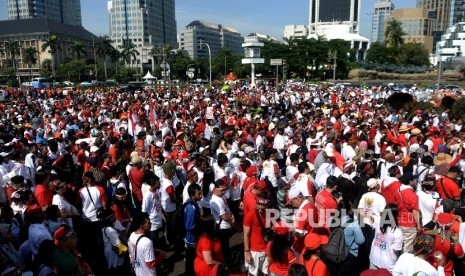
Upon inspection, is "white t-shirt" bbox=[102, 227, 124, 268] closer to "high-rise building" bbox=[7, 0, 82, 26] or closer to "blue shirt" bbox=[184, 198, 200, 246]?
"blue shirt" bbox=[184, 198, 200, 246]

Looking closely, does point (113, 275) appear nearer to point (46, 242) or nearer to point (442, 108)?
point (46, 242)

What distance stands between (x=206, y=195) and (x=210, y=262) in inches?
89.5

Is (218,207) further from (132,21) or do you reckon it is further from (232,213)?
(132,21)

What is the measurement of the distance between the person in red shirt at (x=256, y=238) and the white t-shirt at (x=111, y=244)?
1734mm

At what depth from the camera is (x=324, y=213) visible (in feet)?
17.0

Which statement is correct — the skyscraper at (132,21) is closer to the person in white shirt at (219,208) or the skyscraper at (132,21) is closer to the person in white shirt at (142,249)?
the person in white shirt at (219,208)

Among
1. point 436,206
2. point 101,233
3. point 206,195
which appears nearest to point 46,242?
point 101,233

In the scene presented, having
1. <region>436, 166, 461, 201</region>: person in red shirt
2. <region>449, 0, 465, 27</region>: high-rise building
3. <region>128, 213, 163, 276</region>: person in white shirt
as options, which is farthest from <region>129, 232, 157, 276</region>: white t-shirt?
<region>449, 0, 465, 27</region>: high-rise building

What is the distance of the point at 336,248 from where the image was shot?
4719mm

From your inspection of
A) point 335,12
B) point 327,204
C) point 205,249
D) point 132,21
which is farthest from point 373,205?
point 335,12

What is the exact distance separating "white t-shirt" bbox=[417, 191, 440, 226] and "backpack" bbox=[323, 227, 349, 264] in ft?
5.50

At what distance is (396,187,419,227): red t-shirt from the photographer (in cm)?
508

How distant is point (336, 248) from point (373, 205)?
1.05 metres

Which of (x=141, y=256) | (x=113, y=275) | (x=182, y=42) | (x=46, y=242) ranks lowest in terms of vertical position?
(x=113, y=275)
